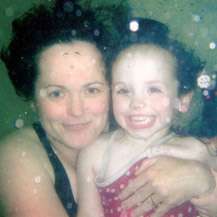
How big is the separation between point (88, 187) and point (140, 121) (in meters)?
0.75

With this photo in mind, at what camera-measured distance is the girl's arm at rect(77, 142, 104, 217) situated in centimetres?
288

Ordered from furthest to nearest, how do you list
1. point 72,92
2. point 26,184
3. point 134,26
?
point 134,26 < point 72,92 < point 26,184

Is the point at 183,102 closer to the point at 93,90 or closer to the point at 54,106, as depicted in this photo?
the point at 93,90

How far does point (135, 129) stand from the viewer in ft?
9.62

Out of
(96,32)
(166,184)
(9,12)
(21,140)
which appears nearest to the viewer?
(166,184)

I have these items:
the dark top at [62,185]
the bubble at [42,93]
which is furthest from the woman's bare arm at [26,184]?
the bubble at [42,93]

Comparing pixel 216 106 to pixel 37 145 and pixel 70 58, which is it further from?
pixel 37 145

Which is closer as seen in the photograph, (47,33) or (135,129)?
(135,129)

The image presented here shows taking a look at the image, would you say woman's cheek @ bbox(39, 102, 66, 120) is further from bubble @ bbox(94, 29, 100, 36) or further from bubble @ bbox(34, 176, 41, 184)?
bubble @ bbox(94, 29, 100, 36)

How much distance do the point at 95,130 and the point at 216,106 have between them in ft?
4.74

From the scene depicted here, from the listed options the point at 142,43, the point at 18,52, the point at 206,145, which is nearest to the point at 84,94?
the point at 142,43

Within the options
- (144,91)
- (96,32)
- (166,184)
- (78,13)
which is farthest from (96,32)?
(166,184)

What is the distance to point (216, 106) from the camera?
3.67m

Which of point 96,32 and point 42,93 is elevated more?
point 96,32
